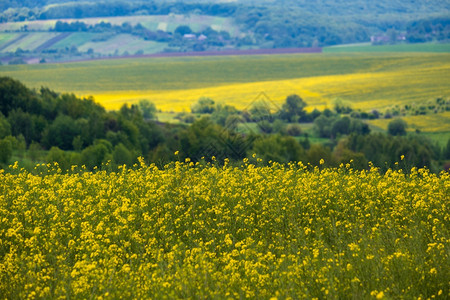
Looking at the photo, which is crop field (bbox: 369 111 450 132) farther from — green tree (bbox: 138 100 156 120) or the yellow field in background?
green tree (bbox: 138 100 156 120)

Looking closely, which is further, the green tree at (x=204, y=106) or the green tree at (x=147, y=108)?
the green tree at (x=204, y=106)

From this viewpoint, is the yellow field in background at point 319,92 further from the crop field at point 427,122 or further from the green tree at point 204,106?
the crop field at point 427,122

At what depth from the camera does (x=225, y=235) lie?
31.0 ft

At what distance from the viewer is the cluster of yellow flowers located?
7.32 meters

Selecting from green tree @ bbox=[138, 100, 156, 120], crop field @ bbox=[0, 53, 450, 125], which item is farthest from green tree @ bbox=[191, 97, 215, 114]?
green tree @ bbox=[138, 100, 156, 120]

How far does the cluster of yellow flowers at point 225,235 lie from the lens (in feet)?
24.0

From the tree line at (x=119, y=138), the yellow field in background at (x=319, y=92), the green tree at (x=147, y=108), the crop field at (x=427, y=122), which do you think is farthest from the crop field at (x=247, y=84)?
the tree line at (x=119, y=138)


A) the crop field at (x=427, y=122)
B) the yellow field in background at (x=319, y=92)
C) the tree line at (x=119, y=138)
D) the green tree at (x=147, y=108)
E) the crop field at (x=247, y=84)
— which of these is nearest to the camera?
the tree line at (x=119, y=138)

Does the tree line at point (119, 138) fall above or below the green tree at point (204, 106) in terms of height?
above

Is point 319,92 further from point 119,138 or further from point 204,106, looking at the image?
point 119,138

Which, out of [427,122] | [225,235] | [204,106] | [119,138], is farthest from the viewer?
[204,106]

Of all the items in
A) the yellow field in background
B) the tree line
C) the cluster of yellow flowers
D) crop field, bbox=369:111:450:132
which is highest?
the cluster of yellow flowers

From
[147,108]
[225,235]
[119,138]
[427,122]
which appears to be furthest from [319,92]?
[225,235]

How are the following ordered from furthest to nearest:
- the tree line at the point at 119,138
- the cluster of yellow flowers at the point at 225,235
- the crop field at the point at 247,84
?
1. the crop field at the point at 247,84
2. the tree line at the point at 119,138
3. the cluster of yellow flowers at the point at 225,235
